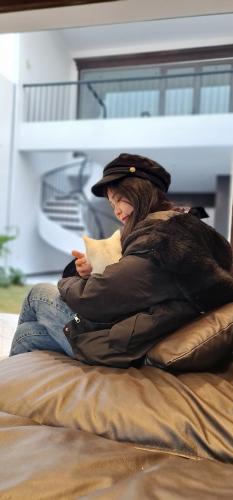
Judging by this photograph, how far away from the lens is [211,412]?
90cm

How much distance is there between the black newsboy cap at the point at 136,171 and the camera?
1.37 m

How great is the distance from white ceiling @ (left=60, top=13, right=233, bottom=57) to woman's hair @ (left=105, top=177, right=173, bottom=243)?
5.70 ft

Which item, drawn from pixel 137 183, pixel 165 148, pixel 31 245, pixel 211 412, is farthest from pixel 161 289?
pixel 31 245

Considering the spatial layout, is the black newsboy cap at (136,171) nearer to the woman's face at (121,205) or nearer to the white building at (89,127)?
the woman's face at (121,205)

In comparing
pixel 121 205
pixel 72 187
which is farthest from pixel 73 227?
pixel 121 205

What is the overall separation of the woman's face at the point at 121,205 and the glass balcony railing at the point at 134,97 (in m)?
2.28

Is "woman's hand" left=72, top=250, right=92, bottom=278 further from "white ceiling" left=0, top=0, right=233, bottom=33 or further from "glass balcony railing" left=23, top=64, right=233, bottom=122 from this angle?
"glass balcony railing" left=23, top=64, right=233, bottom=122

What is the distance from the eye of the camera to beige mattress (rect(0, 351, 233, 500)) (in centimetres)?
67

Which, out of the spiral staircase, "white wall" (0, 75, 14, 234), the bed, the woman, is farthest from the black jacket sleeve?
the spiral staircase

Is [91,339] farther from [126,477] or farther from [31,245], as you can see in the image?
[31,245]

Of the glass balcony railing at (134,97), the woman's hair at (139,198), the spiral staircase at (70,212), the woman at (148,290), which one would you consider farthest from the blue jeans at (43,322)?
the spiral staircase at (70,212)

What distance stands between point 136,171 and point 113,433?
32.8 inches

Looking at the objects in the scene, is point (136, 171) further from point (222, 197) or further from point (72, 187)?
point (72, 187)

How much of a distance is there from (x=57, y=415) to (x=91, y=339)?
0.26m
